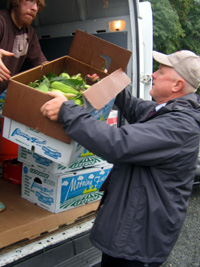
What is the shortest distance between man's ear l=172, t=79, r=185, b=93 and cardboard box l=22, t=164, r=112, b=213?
1.00 meters

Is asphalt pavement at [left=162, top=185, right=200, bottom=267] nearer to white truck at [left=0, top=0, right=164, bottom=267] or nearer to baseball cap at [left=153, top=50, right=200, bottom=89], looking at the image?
white truck at [left=0, top=0, right=164, bottom=267]

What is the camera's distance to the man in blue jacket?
4.48 feet

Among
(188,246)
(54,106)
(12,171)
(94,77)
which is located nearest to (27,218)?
(12,171)

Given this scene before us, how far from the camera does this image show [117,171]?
158 centimetres

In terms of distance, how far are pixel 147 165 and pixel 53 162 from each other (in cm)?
85

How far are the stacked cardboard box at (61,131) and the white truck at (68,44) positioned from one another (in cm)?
24

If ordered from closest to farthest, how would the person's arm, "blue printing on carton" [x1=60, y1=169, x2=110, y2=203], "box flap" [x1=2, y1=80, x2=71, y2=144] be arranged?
1. "box flap" [x1=2, y1=80, x2=71, y2=144]
2. "blue printing on carton" [x1=60, y1=169, x2=110, y2=203]
3. the person's arm

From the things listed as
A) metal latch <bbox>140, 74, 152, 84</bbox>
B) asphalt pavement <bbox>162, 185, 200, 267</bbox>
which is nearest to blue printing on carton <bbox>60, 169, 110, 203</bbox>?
metal latch <bbox>140, 74, 152, 84</bbox>

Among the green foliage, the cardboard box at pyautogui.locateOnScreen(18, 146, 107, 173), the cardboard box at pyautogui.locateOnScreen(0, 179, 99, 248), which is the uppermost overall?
the green foliage


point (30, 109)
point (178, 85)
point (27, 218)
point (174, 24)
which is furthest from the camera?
point (174, 24)

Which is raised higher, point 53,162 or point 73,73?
point 73,73

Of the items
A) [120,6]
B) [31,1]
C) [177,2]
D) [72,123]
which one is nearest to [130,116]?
[72,123]

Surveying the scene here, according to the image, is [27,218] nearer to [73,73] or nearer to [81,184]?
[81,184]

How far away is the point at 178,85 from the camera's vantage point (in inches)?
64.4
